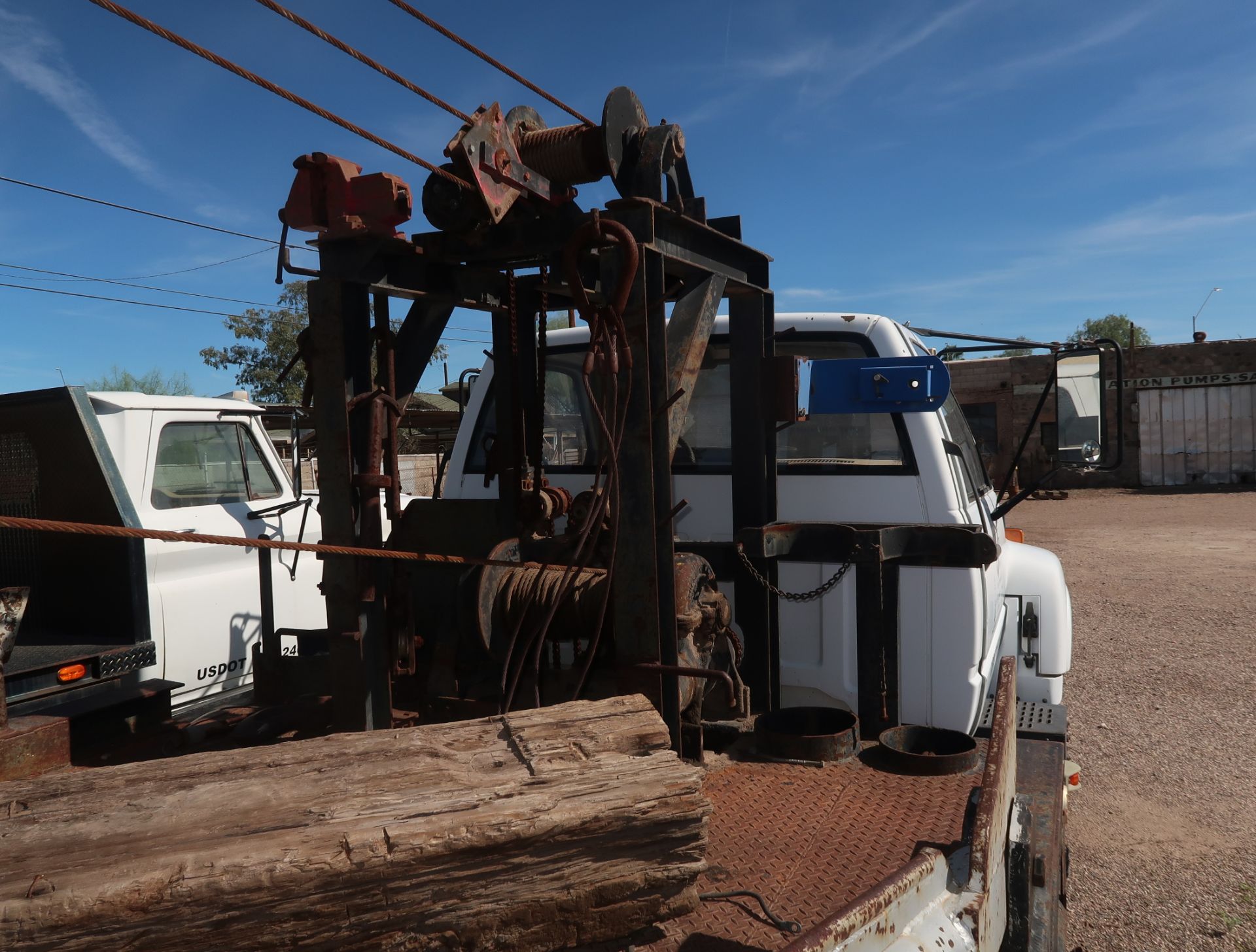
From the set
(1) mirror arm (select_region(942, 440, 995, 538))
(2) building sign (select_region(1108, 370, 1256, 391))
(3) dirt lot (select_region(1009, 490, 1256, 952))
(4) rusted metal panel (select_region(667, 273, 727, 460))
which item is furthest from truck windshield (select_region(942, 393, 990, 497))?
(2) building sign (select_region(1108, 370, 1256, 391))

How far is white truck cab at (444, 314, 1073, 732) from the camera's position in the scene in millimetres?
3402

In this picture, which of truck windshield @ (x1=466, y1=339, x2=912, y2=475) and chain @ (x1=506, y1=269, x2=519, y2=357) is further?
truck windshield @ (x1=466, y1=339, x2=912, y2=475)

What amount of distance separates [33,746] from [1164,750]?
6.47m

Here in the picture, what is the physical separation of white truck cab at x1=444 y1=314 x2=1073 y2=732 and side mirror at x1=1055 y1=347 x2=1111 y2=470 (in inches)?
16.9

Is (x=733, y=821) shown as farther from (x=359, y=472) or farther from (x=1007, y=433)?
(x=1007, y=433)

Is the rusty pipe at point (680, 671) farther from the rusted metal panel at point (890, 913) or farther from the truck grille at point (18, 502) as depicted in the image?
the truck grille at point (18, 502)

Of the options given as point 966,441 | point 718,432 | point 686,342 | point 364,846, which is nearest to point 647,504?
point 686,342

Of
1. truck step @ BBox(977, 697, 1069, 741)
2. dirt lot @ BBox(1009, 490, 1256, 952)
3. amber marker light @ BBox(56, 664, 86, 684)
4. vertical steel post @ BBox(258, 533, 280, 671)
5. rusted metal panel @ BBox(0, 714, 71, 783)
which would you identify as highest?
vertical steel post @ BBox(258, 533, 280, 671)

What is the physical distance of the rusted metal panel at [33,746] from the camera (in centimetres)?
279

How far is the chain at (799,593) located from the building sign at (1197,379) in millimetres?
24956

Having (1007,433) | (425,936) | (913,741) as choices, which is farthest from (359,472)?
(1007,433)

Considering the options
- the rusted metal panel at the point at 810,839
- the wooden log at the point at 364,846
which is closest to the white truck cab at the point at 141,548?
the wooden log at the point at 364,846

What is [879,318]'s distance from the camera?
13.1 ft

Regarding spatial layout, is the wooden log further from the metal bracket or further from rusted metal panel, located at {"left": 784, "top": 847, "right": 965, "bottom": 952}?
the metal bracket
